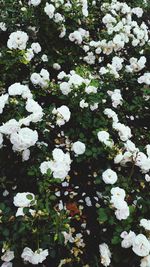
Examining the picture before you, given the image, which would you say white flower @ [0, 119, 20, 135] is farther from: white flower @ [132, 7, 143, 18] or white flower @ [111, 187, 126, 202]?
white flower @ [132, 7, 143, 18]

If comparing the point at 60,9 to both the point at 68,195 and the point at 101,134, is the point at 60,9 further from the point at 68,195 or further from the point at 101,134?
the point at 68,195

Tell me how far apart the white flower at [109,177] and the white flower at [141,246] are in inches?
17.7

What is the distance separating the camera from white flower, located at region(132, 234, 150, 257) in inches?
86.8

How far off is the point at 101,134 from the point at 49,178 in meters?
0.59

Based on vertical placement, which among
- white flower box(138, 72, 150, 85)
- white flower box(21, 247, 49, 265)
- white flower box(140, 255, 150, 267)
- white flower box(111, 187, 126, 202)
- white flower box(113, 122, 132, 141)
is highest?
white flower box(138, 72, 150, 85)

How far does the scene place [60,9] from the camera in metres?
3.58

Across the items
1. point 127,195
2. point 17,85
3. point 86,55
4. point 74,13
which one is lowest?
point 127,195

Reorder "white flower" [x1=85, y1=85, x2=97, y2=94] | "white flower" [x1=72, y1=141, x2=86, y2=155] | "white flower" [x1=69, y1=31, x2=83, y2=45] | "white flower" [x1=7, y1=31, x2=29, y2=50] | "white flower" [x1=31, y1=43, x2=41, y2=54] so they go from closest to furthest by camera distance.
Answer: "white flower" [x1=72, y1=141, x2=86, y2=155]
"white flower" [x1=85, y1=85, x2=97, y2=94]
"white flower" [x1=7, y1=31, x2=29, y2=50]
"white flower" [x1=31, y1=43, x2=41, y2=54]
"white flower" [x1=69, y1=31, x2=83, y2=45]

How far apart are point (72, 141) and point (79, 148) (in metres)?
0.23

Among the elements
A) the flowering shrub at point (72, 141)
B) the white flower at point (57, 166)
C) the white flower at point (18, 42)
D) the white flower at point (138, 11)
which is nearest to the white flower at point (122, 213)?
the flowering shrub at point (72, 141)

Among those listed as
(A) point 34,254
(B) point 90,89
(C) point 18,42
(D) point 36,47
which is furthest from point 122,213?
(D) point 36,47

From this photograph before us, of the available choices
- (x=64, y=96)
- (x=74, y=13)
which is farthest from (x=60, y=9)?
(x=64, y=96)

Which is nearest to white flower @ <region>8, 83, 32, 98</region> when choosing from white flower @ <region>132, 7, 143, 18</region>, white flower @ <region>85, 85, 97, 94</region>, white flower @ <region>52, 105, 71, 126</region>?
white flower @ <region>52, 105, 71, 126</region>

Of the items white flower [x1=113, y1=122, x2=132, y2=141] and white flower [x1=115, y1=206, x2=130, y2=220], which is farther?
white flower [x1=113, y1=122, x2=132, y2=141]
